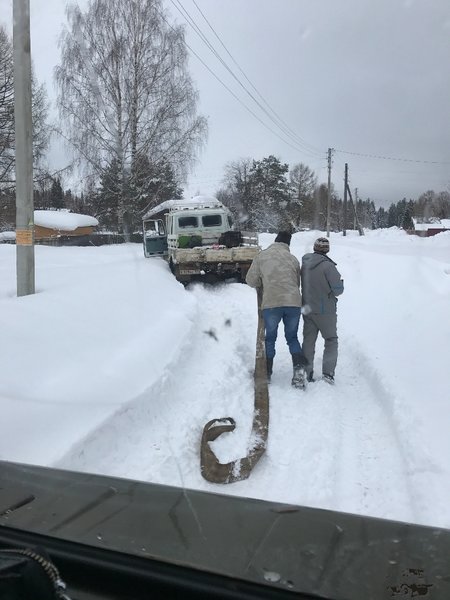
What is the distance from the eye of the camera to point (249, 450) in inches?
163

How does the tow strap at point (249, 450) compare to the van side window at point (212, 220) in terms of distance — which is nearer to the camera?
the tow strap at point (249, 450)

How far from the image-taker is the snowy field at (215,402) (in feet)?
12.0

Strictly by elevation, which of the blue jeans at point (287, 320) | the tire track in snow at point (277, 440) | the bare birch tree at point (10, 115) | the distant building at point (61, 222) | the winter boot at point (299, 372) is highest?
the bare birch tree at point (10, 115)

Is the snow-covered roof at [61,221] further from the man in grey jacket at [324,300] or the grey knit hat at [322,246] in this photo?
the man in grey jacket at [324,300]

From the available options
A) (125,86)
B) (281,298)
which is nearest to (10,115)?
(125,86)

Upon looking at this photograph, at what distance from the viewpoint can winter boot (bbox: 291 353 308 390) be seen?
18.6 ft

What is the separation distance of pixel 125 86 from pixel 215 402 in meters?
25.8

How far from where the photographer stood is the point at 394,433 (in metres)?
4.42

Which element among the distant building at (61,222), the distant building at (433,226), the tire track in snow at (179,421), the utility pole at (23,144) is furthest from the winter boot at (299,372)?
the distant building at (433,226)

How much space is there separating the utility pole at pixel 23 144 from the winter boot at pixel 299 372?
4.19 metres

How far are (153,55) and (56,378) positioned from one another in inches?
1040

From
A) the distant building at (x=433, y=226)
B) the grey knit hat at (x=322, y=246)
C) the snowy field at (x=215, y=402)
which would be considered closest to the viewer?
the snowy field at (x=215, y=402)

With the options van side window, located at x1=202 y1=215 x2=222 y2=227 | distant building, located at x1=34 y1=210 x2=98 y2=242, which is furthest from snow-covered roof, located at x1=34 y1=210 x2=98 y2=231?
van side window, located at x1=202 y1=215 x2=222 y2=227

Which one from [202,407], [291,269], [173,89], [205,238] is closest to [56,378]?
[202,407]
